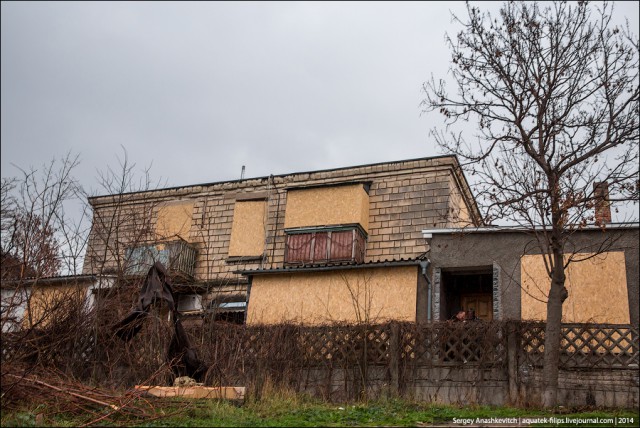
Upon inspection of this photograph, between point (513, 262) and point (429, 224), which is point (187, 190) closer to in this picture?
point (429, 224)

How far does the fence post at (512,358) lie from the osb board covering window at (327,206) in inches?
423

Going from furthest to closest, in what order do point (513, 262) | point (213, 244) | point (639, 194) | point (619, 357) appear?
1. point (213, 244)
2. point (513, 262)
3. point (619, 357)
4. point (639, 194)

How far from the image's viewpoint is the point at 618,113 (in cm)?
1254

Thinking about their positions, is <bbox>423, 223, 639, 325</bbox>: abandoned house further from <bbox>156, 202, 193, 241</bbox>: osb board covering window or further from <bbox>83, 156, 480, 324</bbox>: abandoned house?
<bbox>156, 202, 193, 241</bbox>: osb board covering window

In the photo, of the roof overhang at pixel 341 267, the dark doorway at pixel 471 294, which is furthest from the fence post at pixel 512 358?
the dark doorway at pixel 471 294

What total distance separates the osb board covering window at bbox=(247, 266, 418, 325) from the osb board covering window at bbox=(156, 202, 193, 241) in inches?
294

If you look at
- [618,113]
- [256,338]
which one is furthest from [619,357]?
→ [256,338]

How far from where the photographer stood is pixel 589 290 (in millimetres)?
17328

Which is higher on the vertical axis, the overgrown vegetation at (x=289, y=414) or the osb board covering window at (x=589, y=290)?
the osb board covering window at (x=589, y=290)

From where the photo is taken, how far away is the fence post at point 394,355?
46.1ft

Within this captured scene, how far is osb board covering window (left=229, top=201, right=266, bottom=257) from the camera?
26484 millimetres

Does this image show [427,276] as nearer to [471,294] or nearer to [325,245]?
[471,294]

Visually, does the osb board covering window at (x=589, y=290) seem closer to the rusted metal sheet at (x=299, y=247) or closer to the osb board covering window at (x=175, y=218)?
the rusted metal sheet at (x=299, y=247)

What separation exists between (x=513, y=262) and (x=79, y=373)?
11212 mm
